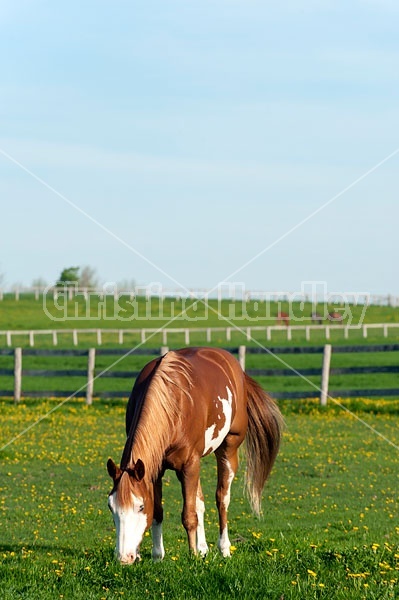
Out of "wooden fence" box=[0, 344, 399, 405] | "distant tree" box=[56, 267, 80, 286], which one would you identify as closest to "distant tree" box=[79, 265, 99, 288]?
"distant tree" box=[56, 267, 80, 286]

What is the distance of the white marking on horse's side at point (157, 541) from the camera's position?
24.1 feet

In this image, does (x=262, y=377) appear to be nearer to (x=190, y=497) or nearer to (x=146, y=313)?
(x=190, y=497)

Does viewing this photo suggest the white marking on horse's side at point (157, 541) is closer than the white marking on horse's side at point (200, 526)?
Yes

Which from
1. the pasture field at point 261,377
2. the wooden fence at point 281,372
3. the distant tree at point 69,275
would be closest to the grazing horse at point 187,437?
the wooden fence at point 281,372

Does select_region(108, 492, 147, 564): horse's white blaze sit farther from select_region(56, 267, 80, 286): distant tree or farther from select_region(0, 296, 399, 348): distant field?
select_region(56, 267, 80, 286): distant tree

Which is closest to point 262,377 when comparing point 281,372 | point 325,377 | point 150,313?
point 281,372

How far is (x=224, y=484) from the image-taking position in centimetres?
838

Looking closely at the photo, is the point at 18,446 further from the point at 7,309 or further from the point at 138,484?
the point at 7,309

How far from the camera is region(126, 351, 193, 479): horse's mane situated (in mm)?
6824

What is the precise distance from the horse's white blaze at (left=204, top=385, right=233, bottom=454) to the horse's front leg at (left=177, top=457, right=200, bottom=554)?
48 cm

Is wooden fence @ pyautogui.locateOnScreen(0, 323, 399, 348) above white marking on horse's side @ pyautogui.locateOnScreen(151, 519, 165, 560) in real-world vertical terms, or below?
below

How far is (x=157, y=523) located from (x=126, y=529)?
3.30ft

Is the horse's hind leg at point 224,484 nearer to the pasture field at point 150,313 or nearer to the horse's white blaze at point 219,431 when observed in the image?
the horse's white blaze at point 219,431

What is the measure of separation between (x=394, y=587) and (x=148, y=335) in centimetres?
4629
